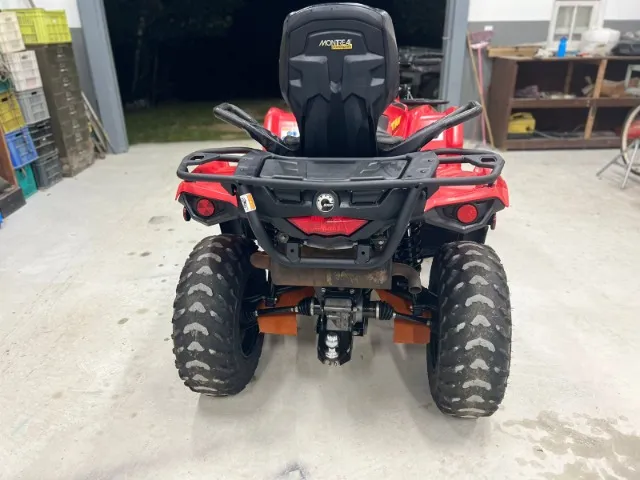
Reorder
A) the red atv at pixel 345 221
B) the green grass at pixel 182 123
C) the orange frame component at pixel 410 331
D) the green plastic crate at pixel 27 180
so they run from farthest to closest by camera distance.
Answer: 1. the green grass at pixel 182 123
2. the green plastic crate at pixel 27 180
3. the orange frame component at pixel 410 331
4. the red atv at pixel 345 221

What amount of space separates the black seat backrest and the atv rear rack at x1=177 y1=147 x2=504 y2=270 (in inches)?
5.2

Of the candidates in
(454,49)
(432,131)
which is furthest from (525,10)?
(432,131)

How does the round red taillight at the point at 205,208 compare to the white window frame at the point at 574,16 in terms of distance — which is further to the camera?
the white window frame at the point at 574,16

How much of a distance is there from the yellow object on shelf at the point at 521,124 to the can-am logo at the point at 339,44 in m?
4.36

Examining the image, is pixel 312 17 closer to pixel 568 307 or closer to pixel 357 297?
pixel 357 297

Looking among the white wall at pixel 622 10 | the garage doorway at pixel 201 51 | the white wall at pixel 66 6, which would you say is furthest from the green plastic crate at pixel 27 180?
the white wall at pixel 622 10

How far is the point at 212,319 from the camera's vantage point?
5.43 feet

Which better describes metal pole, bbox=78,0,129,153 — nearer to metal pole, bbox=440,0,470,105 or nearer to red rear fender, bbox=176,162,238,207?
metal pole, bbox=440,0,470,105

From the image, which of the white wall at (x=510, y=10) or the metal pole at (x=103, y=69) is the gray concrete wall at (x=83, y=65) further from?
the white wall at (x=510, y=10)

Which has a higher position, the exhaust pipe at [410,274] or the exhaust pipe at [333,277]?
the exhaust pipe at [333,277]

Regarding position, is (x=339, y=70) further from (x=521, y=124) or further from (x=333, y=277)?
(x=521, y=124)

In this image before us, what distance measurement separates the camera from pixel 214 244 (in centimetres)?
181

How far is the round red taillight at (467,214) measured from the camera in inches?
58.2

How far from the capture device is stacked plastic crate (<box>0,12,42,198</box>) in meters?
3.88
